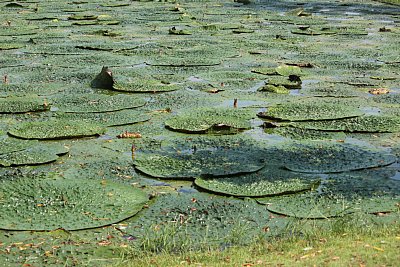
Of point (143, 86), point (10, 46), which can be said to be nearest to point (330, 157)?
point (143, 86)

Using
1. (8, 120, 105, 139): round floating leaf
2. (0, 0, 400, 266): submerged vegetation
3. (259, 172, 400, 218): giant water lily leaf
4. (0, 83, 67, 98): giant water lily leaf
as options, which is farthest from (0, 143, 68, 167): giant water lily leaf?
(0, 83, 67, 98): giant water lily leaf

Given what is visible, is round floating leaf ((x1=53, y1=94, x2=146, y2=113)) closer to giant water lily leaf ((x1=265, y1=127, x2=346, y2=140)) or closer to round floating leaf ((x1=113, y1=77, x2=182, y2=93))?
round floating leaf ((x1=113, y1=77, x2=182, y2=93))

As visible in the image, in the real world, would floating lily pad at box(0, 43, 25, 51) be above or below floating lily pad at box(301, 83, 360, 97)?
below

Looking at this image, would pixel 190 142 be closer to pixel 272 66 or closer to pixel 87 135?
pixel 87 135

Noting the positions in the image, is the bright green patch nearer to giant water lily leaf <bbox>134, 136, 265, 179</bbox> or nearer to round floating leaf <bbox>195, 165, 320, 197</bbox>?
giant water lily leaf <bbox>134, 136, 265, 179</bbox>

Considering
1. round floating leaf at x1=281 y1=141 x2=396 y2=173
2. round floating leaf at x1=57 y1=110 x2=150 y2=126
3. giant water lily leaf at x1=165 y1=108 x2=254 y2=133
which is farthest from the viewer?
round floating leaf at x1=57 y1=110 x2=150 y2=126

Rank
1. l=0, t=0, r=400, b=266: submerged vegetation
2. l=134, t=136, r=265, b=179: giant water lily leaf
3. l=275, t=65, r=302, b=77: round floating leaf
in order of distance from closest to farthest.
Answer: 1. l=0, t=0, r=400, b=266: submerged vegetation
2. l=134, t=136, r=265, b=179: giant water lily leaf
3. l=275, t=65, r=302, b=77: round floating leaf

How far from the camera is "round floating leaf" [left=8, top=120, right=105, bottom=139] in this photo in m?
5.09

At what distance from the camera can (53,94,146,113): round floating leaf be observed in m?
5.94

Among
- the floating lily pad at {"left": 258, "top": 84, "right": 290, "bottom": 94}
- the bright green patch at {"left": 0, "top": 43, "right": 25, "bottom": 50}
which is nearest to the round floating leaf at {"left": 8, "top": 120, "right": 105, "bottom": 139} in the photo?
the floating lily pad at {"left": 258, "top": 84, "right": 290, "bottom": 94}

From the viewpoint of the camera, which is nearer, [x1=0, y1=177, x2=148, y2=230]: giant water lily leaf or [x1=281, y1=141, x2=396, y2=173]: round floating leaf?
[x1=0, y1=177, x2=148, y2=230]: giant water lily leaf

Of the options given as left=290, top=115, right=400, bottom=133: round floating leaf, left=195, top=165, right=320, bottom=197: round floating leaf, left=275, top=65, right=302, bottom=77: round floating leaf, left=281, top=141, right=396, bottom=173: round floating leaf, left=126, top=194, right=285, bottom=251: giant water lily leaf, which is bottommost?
left=126, top=194, right=285, bottom=251: giant water lily leaf

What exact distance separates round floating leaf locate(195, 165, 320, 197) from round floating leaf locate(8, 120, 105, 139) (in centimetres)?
132

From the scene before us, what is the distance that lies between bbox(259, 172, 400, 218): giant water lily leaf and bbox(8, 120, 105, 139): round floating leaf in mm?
1756
